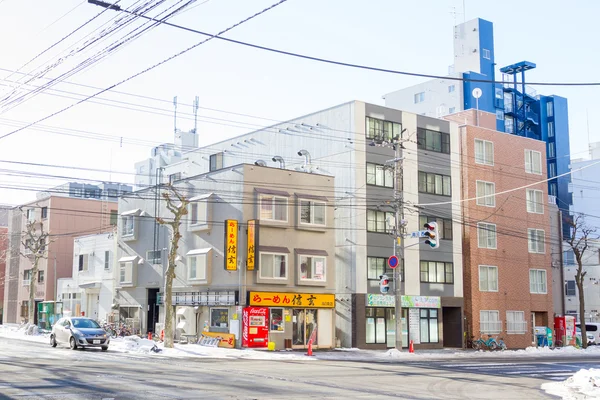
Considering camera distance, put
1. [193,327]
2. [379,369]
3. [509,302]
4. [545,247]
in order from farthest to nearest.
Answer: [545,247] → [509,302] → [193,327] → [379,369]

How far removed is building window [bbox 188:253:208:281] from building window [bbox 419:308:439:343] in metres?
15.7

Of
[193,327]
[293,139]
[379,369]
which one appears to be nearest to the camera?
[379,369]

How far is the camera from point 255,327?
134ft

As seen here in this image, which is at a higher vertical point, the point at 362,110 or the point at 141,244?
the point at 362,110

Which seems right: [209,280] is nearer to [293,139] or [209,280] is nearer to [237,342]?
[237,342]

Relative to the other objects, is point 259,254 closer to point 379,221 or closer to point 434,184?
point 379,221

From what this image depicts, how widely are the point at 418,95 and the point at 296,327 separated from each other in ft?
165

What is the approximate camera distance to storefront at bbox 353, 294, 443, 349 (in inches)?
1766

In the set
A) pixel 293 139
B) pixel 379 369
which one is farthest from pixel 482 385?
pixel 293 139

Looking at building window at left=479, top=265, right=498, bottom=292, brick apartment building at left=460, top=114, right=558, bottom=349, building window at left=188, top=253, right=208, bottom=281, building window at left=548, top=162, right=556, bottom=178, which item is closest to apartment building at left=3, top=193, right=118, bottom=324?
building window at left=188, top=253, right=208, bottom=281

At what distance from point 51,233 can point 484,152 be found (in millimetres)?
41206

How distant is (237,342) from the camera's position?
4075 cm

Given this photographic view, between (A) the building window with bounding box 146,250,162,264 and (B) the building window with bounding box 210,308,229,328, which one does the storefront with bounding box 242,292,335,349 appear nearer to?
(B) the building window with bounding box 210,308,229,328

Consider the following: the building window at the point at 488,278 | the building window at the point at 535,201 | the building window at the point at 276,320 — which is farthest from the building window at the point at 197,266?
the building window at the point at 535,201
